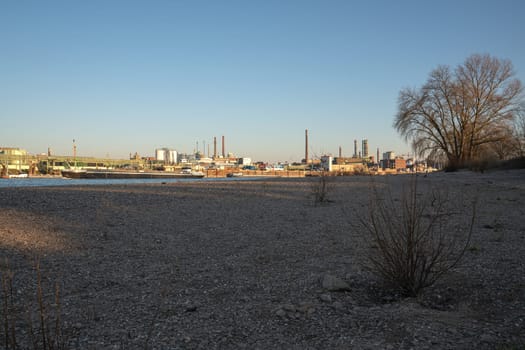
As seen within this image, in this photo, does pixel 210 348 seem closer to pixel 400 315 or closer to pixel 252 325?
Result: pixel 252 325

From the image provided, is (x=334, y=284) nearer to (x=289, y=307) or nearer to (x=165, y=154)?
(x=289, y=307)

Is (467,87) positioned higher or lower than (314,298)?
higher

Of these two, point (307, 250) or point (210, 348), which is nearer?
point (210, 348)

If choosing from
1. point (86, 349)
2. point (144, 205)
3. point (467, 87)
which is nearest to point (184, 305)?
point (86, 349)

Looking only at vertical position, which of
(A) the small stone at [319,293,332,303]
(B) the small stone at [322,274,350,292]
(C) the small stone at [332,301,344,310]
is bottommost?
(C) the small stone at [332,301,344,310]

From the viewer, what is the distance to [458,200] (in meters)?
10.7

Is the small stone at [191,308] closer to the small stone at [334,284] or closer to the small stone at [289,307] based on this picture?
the small stone at [289,307]

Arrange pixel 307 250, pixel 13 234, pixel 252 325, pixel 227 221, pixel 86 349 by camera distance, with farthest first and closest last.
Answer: pixel 227 221 < pixel 13 234 < pixel 307 250 < pixel 252 325 < pixel 86 349

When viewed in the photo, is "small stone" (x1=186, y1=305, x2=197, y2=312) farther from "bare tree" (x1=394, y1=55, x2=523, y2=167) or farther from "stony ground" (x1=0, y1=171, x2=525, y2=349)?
"bare tree" (x1=394, y1=55, x2=523, y2=167)

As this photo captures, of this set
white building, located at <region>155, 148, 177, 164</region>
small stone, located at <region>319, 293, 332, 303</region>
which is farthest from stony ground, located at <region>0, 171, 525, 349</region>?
white building, located at <region>155, 148, 177, 164</region>

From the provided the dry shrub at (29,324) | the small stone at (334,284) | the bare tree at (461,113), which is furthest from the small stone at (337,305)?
the bare tree at (461,113)

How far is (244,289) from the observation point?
11.9 ft

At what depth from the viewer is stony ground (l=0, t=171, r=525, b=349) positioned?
8.36 feet

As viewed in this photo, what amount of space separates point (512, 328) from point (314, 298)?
149 cm
